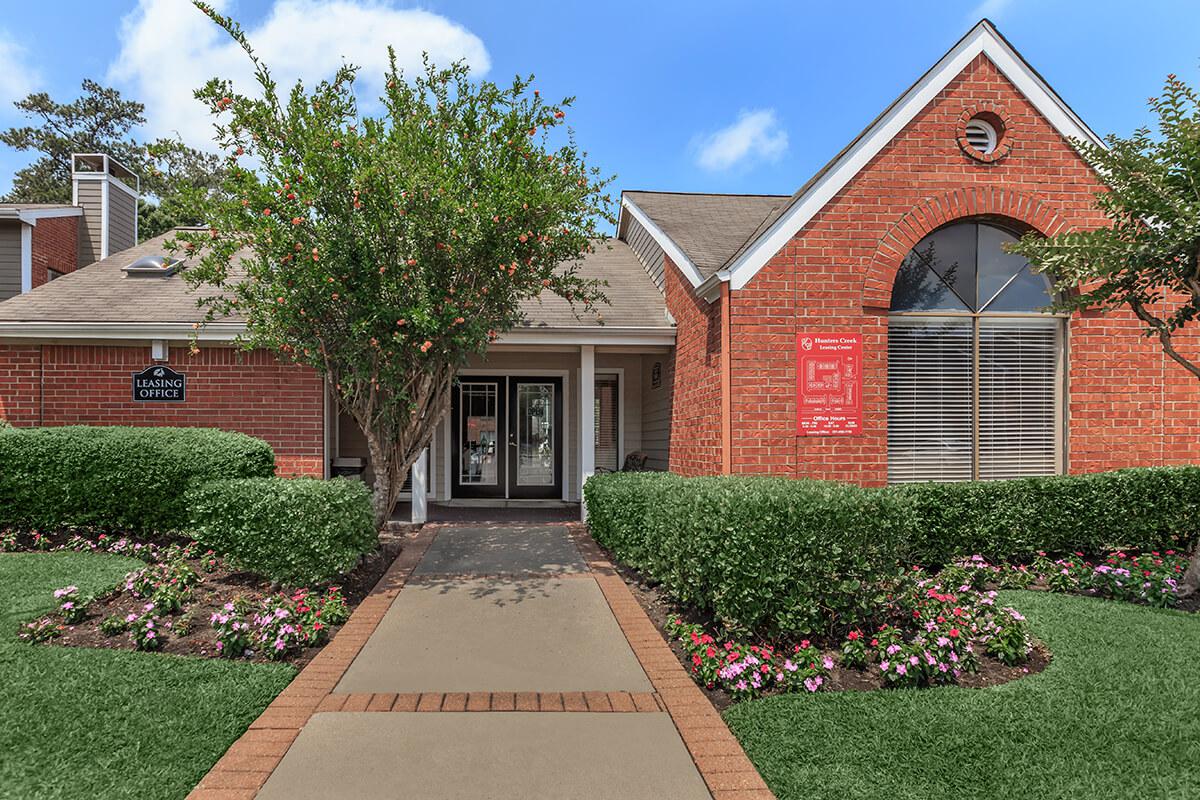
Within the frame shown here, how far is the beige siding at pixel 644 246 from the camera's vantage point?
11539 mm

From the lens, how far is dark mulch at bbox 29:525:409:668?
193 inches

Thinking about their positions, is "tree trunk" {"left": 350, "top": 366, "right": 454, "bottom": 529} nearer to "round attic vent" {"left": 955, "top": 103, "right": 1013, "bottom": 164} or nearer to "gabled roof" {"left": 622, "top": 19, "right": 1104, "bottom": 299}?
"gabled roof" {"left": 622, "top": 19, "right": 1104, "bottom": 299}

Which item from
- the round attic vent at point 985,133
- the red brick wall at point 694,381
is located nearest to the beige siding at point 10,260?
the red brick wall at point 694,381

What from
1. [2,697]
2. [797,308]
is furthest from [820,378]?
[2,697]

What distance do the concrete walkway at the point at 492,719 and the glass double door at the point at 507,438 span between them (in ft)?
19.3

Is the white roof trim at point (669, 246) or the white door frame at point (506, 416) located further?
the white door frame at point (506, 416)

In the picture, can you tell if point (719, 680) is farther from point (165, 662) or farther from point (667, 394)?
point (667, 394)

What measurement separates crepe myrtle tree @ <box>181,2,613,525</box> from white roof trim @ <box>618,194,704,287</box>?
189cm

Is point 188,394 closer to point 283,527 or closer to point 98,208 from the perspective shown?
point 283,527

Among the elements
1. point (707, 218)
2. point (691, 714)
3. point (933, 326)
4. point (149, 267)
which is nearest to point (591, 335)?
point (707, 218)

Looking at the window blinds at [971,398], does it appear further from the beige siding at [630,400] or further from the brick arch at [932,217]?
the beige siding at [630,400]

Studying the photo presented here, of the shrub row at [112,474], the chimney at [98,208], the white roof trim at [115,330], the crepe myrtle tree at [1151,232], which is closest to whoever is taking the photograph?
the crepe myrtle tree at [1151,232]

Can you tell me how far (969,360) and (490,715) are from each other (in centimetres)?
681

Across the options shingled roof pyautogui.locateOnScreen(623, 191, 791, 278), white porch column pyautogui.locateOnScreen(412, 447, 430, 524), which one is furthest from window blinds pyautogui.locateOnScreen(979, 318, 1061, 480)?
white porch column pyautogui.locateOnScreen(412, 447, 430, 524)
